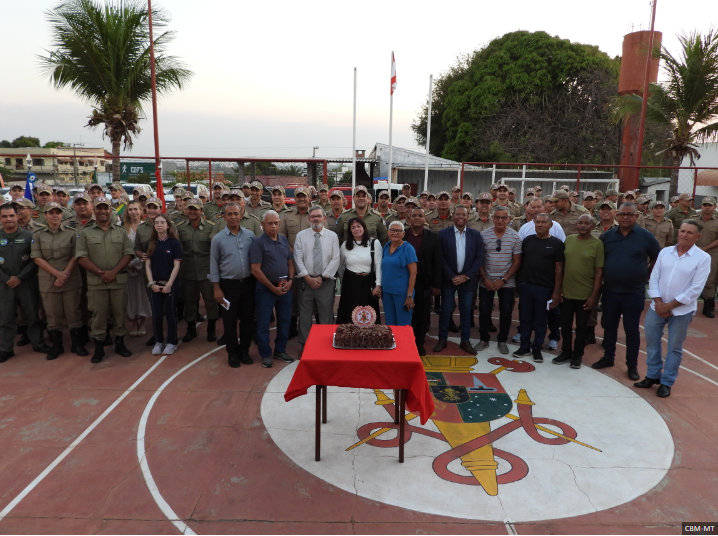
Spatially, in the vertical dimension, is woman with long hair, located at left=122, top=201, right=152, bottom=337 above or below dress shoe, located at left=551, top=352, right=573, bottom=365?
above

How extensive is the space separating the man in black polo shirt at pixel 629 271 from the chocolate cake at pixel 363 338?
3481 mm

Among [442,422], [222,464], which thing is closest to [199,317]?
[222,464]

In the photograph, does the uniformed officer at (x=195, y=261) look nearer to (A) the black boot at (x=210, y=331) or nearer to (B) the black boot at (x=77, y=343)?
(A) the black boot at (x=210, y=331)

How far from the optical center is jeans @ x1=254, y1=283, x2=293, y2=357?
6.43 metres

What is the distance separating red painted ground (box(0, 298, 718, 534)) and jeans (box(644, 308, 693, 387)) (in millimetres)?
244

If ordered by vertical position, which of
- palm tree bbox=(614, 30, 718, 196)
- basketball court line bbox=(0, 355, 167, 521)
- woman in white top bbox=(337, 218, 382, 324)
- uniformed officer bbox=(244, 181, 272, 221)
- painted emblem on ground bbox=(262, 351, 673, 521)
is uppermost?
palm tree bbox=(614, 30, 718, 196)

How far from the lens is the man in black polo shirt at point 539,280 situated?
20.8 feet

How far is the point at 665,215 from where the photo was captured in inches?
389

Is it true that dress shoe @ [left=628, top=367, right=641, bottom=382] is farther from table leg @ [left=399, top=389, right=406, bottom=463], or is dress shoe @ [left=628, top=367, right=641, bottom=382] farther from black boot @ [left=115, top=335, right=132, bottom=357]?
black boot @ [left=115, top=335, right=132, bottom=357]

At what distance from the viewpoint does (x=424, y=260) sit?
649 centimetres

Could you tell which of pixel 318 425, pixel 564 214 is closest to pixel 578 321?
pixel 564 214

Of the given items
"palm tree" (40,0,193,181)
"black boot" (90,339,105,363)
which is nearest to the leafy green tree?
"palm tree" (40,0,193,181)

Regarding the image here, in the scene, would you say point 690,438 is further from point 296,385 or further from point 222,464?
point 222,464

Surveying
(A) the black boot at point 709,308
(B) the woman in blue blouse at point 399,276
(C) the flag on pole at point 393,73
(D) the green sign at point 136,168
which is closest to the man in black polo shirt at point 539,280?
(B) the woman in blue blouse at point 399,276
